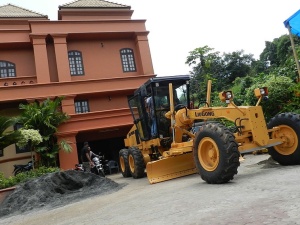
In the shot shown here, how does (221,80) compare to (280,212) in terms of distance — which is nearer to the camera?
(280,212)

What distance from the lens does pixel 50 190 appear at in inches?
313

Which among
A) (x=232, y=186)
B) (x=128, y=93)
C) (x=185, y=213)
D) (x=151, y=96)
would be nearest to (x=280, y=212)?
(x=185, y=213)

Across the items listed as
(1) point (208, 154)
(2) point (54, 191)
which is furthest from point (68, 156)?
(1) point (208, 154)

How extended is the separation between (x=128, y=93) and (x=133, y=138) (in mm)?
8112

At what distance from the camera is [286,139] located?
6156 mm

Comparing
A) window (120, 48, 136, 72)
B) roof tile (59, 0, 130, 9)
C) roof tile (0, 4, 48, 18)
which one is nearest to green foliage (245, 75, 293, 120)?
window (120, 48, 136, 72)

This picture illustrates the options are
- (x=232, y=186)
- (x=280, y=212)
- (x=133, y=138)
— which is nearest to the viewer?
(x=280, y=212)

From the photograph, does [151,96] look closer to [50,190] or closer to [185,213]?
[50,190]

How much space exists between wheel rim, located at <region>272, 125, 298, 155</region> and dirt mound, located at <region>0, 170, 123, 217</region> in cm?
432

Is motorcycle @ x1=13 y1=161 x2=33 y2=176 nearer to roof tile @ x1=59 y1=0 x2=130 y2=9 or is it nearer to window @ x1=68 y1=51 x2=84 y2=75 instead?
window @ x1=68 y1=51 x2=84 y2=75

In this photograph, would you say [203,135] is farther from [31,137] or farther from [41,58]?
[41,58]

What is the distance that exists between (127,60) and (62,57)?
4553mm

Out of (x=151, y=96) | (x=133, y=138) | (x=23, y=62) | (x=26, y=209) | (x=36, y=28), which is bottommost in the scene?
(x=26, y=209)

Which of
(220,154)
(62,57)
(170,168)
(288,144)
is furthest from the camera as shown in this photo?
(62,57)
